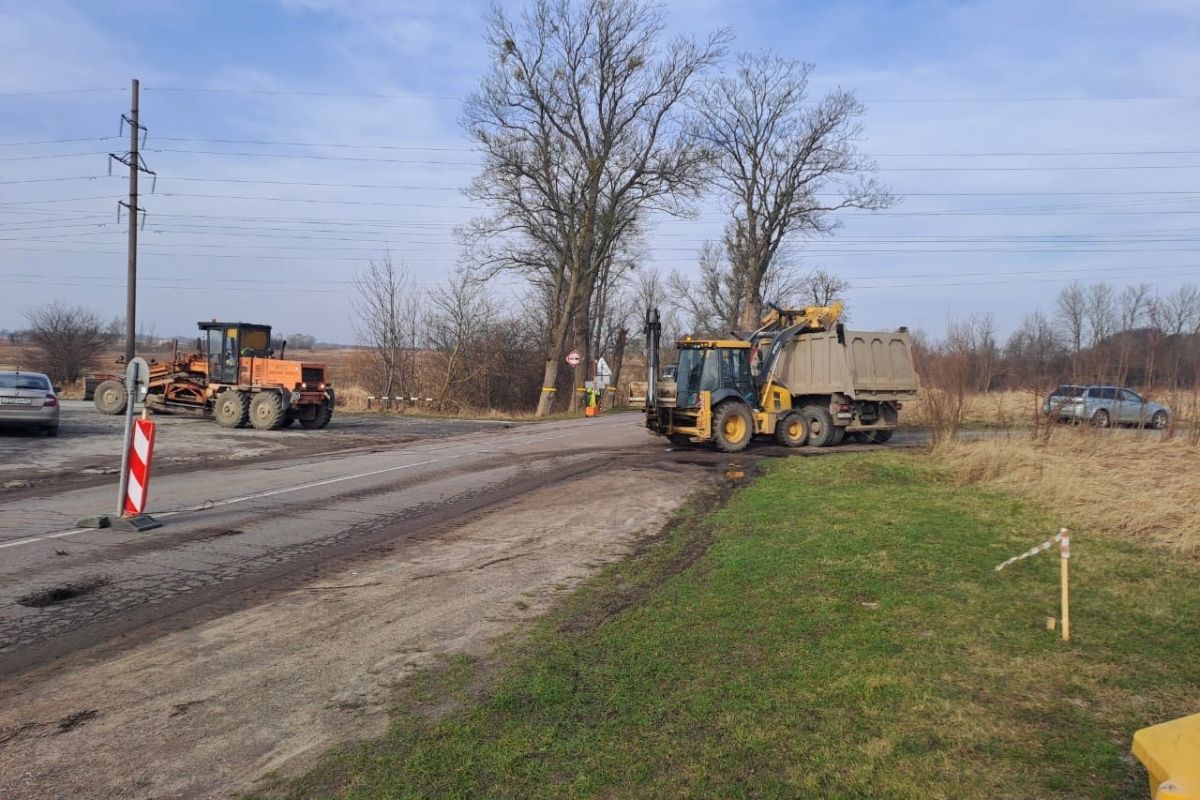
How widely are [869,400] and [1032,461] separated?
724cm

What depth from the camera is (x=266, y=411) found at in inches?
963

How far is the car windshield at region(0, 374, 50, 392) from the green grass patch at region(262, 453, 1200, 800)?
56.4ft

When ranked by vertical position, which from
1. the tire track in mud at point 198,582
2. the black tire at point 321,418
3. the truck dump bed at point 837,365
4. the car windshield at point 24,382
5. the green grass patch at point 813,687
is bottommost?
the tire track in mud at point 198,582

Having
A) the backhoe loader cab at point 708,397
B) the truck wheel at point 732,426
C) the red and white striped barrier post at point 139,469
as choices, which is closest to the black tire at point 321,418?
the backhoe loader cab at point 708,397

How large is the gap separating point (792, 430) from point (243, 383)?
15.6 metres

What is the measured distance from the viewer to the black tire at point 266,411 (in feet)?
80.1

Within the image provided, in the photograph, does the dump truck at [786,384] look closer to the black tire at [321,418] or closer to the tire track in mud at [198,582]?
the tire track in mud at [198,582]

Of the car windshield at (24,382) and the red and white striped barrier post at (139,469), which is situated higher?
the car windshield at (24,382)

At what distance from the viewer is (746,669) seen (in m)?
5.61

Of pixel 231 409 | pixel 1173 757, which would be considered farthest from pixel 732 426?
pixel 1173 757

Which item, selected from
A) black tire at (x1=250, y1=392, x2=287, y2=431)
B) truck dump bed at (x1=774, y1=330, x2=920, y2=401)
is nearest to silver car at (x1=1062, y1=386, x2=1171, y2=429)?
truck dump bed at (x1=774, y1=330, x2=920, y2=401)

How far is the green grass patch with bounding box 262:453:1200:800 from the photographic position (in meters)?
4.13

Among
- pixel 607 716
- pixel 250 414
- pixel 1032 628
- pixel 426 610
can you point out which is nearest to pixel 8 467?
pixel 250 414

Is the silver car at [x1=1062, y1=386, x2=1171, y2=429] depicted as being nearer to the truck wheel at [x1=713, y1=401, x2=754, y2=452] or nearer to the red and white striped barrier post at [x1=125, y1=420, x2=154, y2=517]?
the truck wheel at [x1=713, y1=401, x2=754, y2=452]
